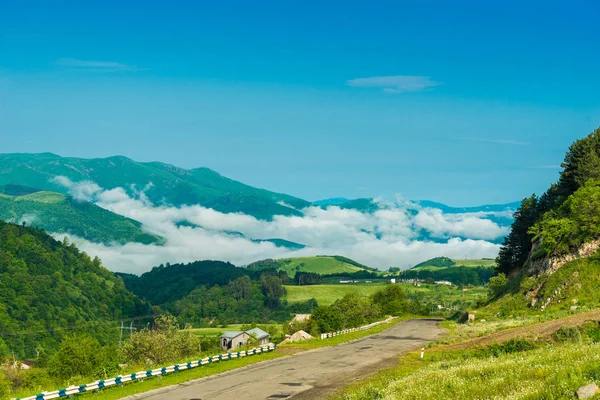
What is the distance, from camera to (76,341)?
132 meters

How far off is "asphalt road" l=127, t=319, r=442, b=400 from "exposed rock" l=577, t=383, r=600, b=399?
58.1 feet

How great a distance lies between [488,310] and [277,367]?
54446 mm

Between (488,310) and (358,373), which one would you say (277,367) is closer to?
(358,373)

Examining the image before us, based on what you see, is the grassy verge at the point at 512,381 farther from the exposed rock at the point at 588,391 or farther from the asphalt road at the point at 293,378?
the asphalt road at the point at 293,378

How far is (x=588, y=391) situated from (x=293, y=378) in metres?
25.7

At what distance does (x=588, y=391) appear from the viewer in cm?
1605

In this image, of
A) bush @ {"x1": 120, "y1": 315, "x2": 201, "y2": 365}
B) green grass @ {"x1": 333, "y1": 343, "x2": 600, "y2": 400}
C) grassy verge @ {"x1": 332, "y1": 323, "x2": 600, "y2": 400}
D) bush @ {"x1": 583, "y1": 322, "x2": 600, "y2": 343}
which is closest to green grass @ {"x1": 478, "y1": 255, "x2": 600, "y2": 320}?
bush @ {"x1": 583, "y1": 322, "x2": 600, "y2": 343}

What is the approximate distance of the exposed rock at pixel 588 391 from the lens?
15906mm

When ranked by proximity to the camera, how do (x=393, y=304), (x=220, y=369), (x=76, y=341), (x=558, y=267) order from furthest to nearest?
1. (x=393, y=304)
2. (x=76, y=341)
3. (x=558, y=267)
4. (x=220, y=369)

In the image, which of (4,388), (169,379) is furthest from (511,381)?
(4,388)

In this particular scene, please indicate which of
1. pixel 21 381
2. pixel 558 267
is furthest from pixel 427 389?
pixel 21 381

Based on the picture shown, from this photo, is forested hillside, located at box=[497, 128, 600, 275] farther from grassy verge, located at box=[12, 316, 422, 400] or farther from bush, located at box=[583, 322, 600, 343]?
bush, located at box=[583, 322, 600, 343]

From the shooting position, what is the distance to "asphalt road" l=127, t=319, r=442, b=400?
3319 cm

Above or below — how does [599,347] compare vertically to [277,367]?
above
